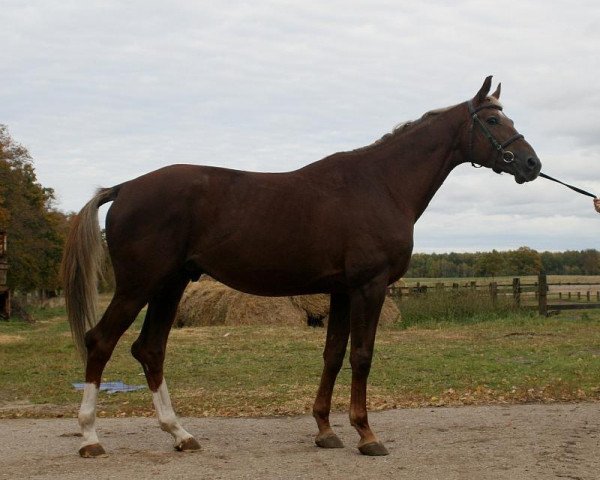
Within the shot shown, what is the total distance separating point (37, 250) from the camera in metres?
36.6

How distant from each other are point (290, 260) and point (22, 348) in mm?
12011

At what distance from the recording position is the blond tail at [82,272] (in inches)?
224

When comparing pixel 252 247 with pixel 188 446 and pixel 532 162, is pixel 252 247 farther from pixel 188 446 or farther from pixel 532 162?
pixel 532 162

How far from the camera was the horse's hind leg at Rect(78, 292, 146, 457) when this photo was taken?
5.41 m

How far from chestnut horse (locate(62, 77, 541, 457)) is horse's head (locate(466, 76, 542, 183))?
1cm

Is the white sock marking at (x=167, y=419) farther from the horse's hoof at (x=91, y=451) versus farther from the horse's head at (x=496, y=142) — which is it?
the horse's head at (x=496, y=142)

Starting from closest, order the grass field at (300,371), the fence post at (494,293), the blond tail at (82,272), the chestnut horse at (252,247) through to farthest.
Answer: the chestnut horse at (252,247) → the blond tail at (82,272) → the grass field at (300,371) → the fence post at (494,293)

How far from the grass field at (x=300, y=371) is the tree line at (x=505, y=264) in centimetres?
2261

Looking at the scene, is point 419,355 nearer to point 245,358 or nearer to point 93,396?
point 245,358

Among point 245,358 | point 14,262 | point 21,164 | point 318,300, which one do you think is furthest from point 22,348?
point 21,164

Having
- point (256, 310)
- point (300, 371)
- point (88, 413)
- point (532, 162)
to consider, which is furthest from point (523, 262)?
point (88, 413)

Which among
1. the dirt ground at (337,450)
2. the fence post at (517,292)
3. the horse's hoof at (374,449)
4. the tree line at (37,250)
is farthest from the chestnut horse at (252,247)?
the tree line at (37,250)

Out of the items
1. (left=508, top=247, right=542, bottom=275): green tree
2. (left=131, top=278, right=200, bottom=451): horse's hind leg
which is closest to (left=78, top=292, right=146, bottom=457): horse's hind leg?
(left=131, top=278, right=200, bottom=451): horse's hind leg

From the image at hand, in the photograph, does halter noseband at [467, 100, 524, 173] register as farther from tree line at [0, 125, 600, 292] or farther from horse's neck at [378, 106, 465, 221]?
tree line at [0, 125, 600, 292]
